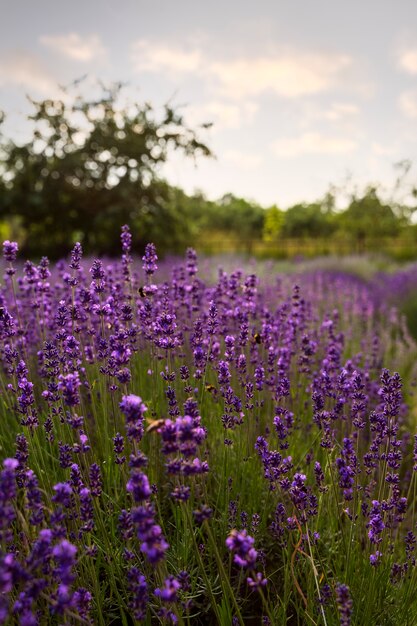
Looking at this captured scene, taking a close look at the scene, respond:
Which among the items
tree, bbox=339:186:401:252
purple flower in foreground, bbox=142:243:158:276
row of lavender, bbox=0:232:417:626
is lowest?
row of lavender, bbox=0:232:417:626

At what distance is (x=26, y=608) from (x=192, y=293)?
10.0 ft

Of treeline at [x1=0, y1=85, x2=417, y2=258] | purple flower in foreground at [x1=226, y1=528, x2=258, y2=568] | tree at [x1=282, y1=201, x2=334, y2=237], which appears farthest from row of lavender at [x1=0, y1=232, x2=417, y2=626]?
tree at [x1=282, y1=201, x2=334, y2=237]

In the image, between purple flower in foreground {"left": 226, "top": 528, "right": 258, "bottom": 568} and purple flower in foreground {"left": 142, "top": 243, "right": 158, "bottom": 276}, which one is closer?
purple flower in foreground {"left": 226, "top": 528, "right": 258, "bottom": 568}

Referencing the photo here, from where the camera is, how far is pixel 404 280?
12656 mm

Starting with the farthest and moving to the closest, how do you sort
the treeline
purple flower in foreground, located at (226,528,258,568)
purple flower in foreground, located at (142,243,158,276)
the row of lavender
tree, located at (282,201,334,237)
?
1. tree, located at (282,201,334,237)
2. the treeline
3. purple flower in foreground, located at (142,243,158,276)
4. the row of lavender
5. purple flower in foreground, located at (226,528,258,568)

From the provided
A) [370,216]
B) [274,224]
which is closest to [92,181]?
[370,216]

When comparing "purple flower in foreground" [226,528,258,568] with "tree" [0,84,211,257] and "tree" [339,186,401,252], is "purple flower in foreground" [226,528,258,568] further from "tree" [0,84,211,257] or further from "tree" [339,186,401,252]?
"tree" [339,186,401,252]

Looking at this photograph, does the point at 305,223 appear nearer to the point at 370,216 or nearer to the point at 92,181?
the point at 370,216

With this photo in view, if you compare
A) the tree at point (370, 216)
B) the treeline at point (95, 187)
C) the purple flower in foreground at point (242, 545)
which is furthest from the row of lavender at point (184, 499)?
the tree at point (370, 216)

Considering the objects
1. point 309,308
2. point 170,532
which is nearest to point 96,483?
point 170,532

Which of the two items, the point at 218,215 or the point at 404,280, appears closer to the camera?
the point at 404,280

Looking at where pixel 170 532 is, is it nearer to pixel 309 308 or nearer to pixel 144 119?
pixel 309 308

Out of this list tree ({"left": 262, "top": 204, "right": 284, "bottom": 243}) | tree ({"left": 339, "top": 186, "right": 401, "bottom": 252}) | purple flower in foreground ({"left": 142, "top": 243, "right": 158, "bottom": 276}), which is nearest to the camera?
purple flower in foreground ({"left": 142, "top": 243, "right": 158, "bottom": 276})

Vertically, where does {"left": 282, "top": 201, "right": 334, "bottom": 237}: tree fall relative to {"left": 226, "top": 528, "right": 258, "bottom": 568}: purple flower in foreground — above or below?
above
